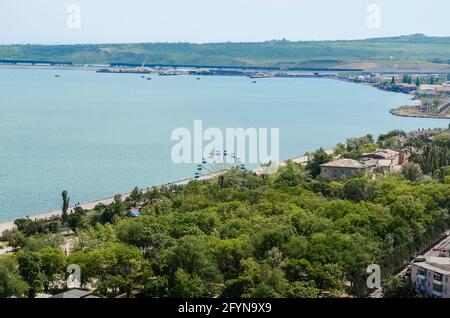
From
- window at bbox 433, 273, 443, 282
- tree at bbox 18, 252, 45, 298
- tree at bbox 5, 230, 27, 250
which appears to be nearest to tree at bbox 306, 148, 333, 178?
tree at bbox 5, 230, 27, 250

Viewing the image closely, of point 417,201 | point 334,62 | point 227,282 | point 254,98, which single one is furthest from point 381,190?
point 334,62

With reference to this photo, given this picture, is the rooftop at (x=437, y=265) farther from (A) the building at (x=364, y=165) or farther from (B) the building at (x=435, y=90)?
(B) the building at (x=435, y=90)

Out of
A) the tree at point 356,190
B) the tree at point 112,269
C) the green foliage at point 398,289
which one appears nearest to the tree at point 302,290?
the green foliage at point 398,289

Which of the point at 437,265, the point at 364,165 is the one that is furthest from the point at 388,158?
the point at 437,265

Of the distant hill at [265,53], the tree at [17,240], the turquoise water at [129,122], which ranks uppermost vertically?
the distant hill at [265,53]

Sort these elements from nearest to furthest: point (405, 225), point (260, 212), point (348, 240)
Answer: point (348, 240) → point (405, 225) → point (260, 212)

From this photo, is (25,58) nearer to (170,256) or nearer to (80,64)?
(80,64)
